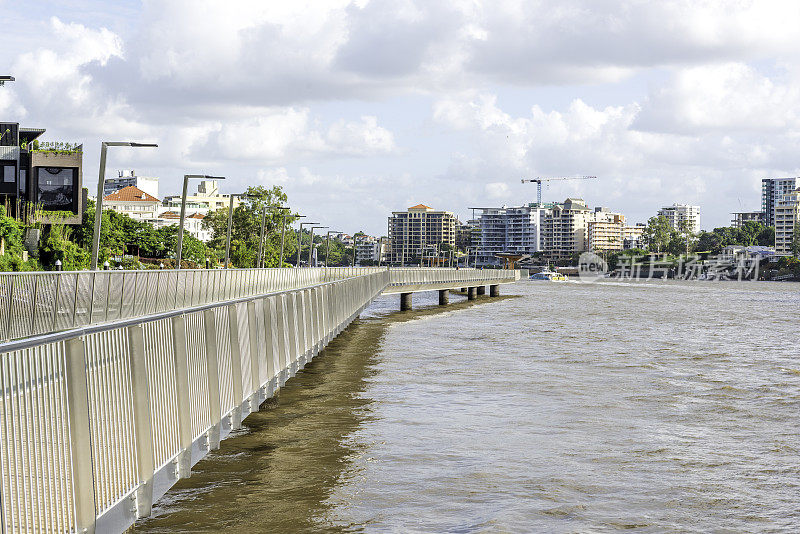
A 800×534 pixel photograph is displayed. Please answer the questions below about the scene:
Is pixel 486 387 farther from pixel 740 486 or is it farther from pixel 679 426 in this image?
pixel 740 486

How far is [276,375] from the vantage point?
1576cm

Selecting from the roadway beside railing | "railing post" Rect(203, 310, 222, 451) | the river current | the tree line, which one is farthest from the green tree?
"railing post" Rect(203, 310, 222, 451)

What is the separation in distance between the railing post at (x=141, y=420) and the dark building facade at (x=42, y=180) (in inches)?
3251

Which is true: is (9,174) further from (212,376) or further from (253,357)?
(212,376)

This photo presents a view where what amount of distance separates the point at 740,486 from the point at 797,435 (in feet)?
15.3

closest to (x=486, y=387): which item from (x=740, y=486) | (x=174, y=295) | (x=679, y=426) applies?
(x=679, y=426)

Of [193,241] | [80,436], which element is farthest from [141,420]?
[193,241]

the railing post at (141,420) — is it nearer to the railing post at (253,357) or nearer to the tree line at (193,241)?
the railing post at (253,357)

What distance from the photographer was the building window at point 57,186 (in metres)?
86.8

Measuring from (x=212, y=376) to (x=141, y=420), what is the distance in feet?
9.05

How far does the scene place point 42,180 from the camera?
86938mm

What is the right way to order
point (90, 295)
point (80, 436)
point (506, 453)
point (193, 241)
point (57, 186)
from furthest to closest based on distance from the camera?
point (193, 241) → point (57, 186) → point (90, 295) → point (506, 453) → point (80, 436)

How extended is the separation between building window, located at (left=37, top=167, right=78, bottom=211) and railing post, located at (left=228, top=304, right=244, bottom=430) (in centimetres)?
7978

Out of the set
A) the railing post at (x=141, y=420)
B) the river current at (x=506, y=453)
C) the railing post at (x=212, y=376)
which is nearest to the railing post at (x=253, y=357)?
the river current at (x=506, y=453)
